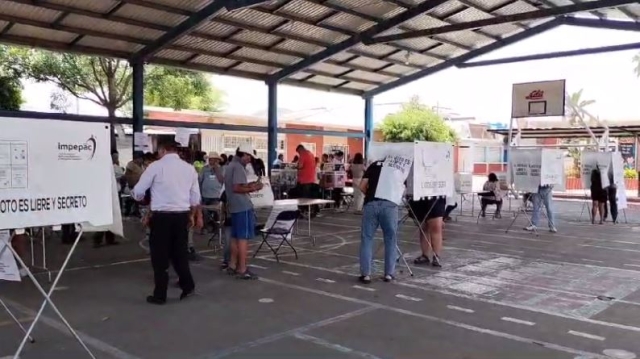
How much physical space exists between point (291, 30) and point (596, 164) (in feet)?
25.1

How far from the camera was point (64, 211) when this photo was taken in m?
3.85

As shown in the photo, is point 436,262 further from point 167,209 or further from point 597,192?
point 597,192

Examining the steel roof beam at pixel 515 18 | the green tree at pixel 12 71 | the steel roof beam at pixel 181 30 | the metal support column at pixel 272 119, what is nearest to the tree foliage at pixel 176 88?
the green tree at pixel 12 71

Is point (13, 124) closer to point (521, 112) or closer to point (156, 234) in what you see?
point (156, 234)

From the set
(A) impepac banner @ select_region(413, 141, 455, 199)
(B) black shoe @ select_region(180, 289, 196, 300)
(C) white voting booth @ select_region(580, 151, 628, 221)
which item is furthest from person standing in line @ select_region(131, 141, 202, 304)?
(C) white voting booth @ select_region(580, 151, 628, 221)

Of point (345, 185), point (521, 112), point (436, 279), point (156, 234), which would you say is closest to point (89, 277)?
point (156, 234)

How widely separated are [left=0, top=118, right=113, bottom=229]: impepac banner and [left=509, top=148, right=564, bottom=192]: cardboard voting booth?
9.34m

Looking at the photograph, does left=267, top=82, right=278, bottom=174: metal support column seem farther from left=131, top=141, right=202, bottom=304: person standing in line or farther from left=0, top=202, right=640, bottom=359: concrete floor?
left=131, top=141, right=202, bottom=304: person standing in line

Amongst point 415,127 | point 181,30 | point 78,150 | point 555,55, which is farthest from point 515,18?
point 415,127

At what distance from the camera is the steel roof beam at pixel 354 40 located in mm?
13547

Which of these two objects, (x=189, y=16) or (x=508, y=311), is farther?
(x=189, y=16)

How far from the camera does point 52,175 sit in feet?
12.5

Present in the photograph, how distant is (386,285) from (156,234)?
253 cm

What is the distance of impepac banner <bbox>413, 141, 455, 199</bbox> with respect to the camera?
7219 mm
